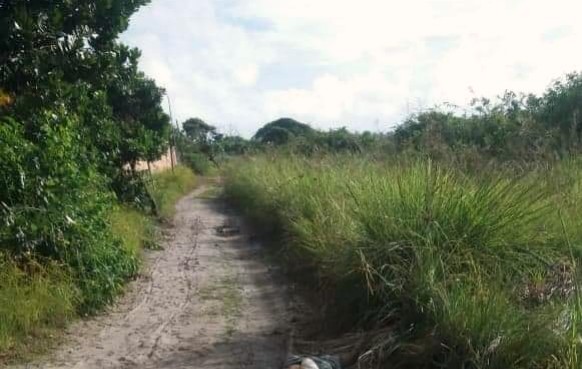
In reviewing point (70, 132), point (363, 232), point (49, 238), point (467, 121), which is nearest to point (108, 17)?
point (70, 132)

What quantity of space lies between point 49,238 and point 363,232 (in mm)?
3443

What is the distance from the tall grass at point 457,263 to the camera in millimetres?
4539

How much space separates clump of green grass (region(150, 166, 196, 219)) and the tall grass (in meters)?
10.2

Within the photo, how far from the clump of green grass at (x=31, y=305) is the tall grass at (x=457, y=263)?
2.72 metres

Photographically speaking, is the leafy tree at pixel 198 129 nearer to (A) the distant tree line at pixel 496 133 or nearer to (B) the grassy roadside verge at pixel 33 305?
(A) the distant tree line at pixel 496 133

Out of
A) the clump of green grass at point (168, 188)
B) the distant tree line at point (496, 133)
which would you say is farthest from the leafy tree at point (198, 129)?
the distant tree line at point (496, 133)

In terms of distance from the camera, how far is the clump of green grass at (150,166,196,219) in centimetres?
1825

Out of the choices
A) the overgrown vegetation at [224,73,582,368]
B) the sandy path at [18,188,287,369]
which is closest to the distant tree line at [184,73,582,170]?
the overgrown vegetation at [224,73,582,368]

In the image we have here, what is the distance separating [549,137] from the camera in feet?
26.8

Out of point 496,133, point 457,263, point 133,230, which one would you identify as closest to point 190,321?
point 457,263

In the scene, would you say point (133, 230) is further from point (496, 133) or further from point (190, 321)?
point (496, 133)

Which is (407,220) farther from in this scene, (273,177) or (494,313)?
(273,177)

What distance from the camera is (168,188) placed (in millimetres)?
24516

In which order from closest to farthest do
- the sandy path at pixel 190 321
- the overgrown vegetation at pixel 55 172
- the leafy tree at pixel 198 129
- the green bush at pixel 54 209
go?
the sandy path at pixel 190 321, the overgrown vegetation at pixel 55 172, the green bush at pixel 54 209, the leafy tree at pixel 198 129
